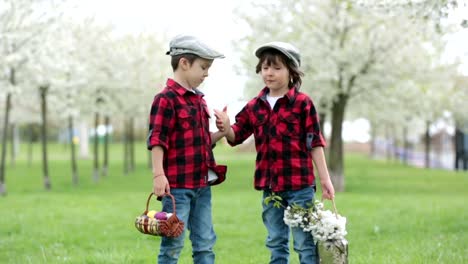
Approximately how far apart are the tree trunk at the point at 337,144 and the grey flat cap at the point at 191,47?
16.1 m

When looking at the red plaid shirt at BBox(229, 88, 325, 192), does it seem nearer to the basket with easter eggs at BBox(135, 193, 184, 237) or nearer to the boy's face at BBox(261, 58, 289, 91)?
the boy's face at BBox(261, 58, 289, 91)

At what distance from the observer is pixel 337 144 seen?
21.1 metres

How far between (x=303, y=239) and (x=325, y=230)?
0.28 metres

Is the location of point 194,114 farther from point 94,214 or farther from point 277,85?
point 94,214

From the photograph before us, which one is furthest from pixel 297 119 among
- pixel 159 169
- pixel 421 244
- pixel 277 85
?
pixel 421 244

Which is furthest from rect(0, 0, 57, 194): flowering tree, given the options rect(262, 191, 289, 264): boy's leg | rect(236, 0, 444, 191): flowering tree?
rect(262, 191, 289, 264): boy's leg

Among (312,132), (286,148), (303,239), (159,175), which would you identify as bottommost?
(303,239)

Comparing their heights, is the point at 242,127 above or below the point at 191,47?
below

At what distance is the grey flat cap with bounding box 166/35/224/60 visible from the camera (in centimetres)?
511

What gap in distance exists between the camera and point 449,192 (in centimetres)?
2250

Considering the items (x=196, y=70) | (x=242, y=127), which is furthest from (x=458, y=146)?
(x=196, y=70)

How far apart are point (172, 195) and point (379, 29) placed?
15927 mm

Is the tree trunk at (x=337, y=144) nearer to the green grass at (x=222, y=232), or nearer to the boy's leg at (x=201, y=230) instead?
the green grass at (x=222, y=232)

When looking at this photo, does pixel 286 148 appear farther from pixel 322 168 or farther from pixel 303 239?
pixel 303 239
